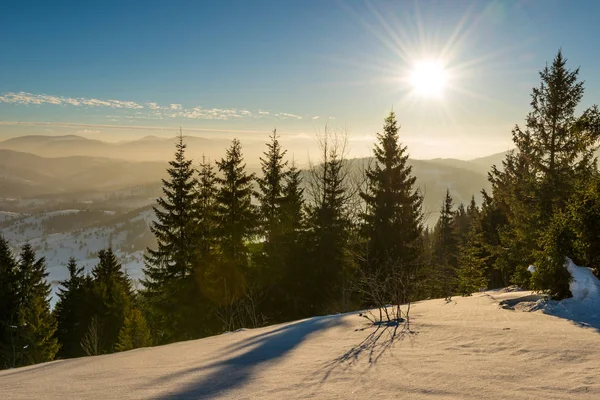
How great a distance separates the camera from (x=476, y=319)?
6422 millimetres

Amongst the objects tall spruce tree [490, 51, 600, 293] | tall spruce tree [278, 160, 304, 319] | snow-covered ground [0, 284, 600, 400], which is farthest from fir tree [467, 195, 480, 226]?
snow-covered ground [0, 284, 600, 400]

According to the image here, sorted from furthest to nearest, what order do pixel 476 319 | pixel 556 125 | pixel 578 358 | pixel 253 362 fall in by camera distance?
pixel 556 125 → pixel 476 319 → pixel 253 362 → pixel 578 358

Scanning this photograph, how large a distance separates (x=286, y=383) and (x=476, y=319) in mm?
4168

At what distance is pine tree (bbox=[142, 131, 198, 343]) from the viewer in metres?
23.6

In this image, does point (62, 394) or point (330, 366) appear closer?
point (62, 394)

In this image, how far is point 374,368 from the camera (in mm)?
4340

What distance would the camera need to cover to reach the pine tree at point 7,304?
29.3m

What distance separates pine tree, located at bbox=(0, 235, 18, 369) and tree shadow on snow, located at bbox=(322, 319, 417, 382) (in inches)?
1344

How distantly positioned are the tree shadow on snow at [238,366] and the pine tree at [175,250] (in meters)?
18.1

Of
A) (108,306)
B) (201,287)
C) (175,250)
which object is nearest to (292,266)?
(201,287)

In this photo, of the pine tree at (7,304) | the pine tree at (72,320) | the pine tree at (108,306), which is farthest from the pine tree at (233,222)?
the pine tree at (72,320)

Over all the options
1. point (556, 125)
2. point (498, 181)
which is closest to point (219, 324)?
point (556, 125)

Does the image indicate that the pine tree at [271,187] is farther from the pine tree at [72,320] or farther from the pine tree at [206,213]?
the pine tree at [72,320]

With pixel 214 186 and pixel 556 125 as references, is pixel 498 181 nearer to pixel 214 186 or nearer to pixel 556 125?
pixel 556 125
